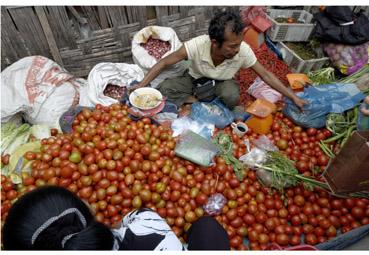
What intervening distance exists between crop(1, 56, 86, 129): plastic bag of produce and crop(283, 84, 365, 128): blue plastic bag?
7.75ft

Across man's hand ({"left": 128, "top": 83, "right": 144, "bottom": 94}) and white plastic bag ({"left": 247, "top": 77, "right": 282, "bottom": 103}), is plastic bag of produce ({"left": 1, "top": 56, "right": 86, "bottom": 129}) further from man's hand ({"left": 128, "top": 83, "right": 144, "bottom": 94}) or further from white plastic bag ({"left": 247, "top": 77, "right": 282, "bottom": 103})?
white plastic bag ({"left": 247, "top": 77, "right": 282, "bottom": 103})

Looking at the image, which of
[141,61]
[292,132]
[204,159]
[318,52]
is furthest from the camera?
[318,52]

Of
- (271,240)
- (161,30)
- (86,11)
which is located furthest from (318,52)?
(86,11)

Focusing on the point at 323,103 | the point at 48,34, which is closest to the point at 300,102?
the point at 323,103

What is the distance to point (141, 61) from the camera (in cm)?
322

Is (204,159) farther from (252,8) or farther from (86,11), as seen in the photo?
(252,8)

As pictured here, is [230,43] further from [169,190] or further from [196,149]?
[169,190]

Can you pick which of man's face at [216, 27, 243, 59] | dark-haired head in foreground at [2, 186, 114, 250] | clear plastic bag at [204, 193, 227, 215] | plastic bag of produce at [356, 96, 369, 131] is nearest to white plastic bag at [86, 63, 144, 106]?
man's face at [216, 27, 243, 59]

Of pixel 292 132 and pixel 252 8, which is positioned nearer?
pixel 292 132

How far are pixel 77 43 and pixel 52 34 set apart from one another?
0.28 meters

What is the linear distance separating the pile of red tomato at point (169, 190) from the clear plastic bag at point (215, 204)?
0.13ft

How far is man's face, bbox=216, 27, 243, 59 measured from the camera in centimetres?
233

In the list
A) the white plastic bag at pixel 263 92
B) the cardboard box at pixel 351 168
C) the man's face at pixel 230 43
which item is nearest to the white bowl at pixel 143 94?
the man's face at pixel 230 43
